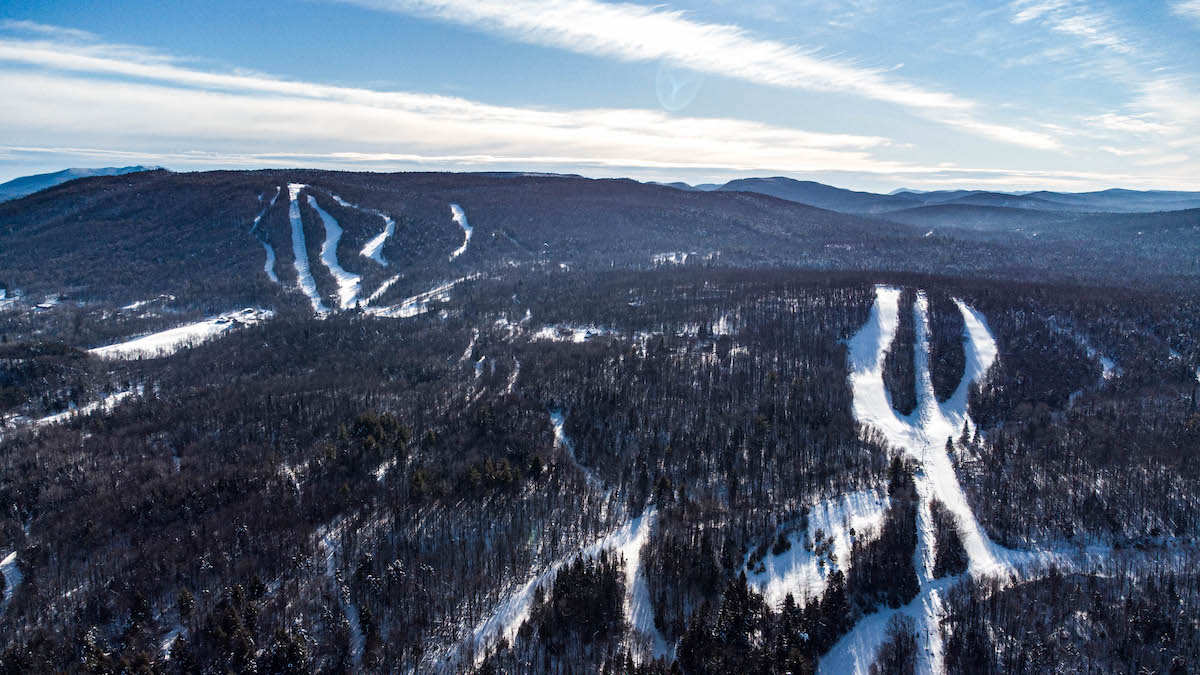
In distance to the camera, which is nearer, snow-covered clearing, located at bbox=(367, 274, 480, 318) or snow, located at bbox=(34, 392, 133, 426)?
snow, located at bbox=(34, 392, 133, 426)

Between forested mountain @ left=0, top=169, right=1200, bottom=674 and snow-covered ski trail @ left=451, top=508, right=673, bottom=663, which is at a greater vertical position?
forested mountain @ left=0, top=169, right=1200, bottom=674

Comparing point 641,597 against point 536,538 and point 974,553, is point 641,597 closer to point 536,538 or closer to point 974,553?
point 536,538

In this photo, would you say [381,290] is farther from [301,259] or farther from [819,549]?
[819,549]

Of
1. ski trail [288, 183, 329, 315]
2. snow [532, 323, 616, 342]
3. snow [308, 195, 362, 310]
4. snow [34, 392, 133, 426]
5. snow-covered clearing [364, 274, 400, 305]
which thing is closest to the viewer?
snow [34, 392, 133, 426]

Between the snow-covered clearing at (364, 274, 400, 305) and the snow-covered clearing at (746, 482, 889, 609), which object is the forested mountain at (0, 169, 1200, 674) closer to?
the snow-covered clearing at (746, 482, 889, 609)

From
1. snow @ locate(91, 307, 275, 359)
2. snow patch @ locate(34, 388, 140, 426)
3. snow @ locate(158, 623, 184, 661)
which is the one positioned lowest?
snow @ locate(158, 623, 184, 661)

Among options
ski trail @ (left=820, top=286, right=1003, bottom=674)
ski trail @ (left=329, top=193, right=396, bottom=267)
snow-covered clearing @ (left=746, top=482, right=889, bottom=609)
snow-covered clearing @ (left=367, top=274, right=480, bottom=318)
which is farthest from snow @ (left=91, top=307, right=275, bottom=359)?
ski trail @ (left=820, top=286, right=1003, bottom=674)

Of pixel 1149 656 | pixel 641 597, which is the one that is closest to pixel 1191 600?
pixel 1149 656
